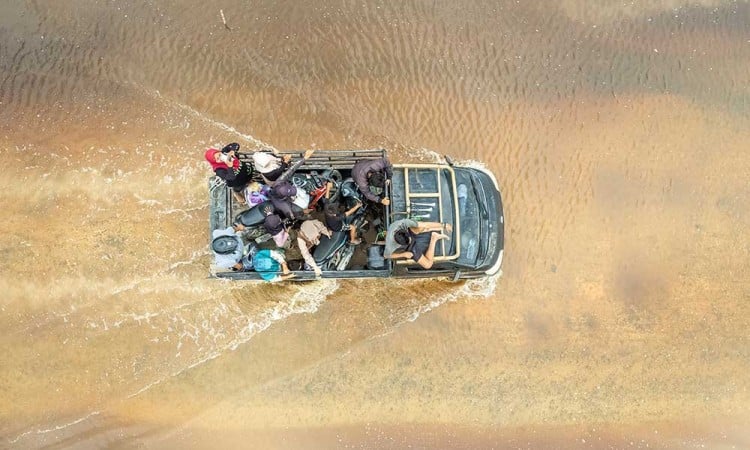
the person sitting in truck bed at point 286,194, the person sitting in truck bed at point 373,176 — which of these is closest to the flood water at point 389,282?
the person sitting in truck bed at point 286,194

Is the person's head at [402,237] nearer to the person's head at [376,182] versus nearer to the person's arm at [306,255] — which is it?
the person's head at [376,182]

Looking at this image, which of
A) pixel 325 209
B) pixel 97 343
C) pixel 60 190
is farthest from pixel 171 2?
pixel 97 343

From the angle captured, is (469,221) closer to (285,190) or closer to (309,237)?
(309,237)

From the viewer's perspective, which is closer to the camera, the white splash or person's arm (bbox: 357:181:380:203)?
person's arm (bbox: 357:181:380:203)

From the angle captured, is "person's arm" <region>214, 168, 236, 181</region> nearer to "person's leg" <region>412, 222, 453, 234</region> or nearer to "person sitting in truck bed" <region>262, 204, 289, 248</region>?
"person sitting in truck bed" <region>262, 204, 289, 248</region>

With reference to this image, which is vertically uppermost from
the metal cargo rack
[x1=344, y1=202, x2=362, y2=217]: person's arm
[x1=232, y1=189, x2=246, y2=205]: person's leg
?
the metal cargo rack

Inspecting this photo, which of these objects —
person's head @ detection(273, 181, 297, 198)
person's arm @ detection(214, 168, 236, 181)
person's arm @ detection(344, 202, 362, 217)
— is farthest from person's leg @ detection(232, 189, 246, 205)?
person's arm @ detection(344, 202, 362, 217)
